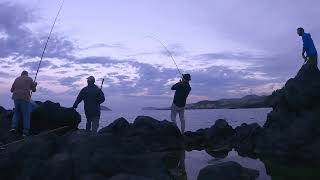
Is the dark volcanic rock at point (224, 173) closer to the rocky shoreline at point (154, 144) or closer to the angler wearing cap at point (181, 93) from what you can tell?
the rocky shoreline at point (154, 144)

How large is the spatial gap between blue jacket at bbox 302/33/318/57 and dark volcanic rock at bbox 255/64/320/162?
62 cm

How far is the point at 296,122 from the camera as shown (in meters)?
18.3

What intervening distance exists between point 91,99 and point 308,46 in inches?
394

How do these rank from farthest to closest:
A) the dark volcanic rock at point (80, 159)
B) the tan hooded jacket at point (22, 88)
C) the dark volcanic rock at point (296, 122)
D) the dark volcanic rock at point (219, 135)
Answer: the dark volcanic rock at point (219, 135) < the dark volcanic rock at point (296, 122) < the tan hooded jacket at point (22, 88) < the dark volcanic rock at point (80, 159)

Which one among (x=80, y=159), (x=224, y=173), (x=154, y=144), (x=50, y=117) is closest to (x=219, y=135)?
(x=154, y=144)

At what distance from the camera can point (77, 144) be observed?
11031 millimetres

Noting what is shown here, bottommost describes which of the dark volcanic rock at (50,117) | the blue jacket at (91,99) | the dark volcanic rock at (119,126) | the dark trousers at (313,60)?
the dark volcanic rock at (119,126)

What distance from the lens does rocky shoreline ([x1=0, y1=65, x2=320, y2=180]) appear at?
10.5 metres

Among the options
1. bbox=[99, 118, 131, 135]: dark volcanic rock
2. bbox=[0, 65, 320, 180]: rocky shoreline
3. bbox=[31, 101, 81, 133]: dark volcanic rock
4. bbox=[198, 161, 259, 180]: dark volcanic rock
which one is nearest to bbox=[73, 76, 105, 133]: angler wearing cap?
bbox=[31, 101, 81, 133]: dark volcanic rock

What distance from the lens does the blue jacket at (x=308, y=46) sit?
60.2 ft

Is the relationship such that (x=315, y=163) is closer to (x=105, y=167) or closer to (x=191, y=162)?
(x=191, y=162)

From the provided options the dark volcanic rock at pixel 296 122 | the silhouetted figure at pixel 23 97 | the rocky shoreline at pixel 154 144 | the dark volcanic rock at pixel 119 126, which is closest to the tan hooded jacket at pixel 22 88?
the silhouetted figure at pixel 23 97

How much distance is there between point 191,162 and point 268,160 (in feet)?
10.7

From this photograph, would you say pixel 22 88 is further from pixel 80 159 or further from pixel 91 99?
pixel 80 159
